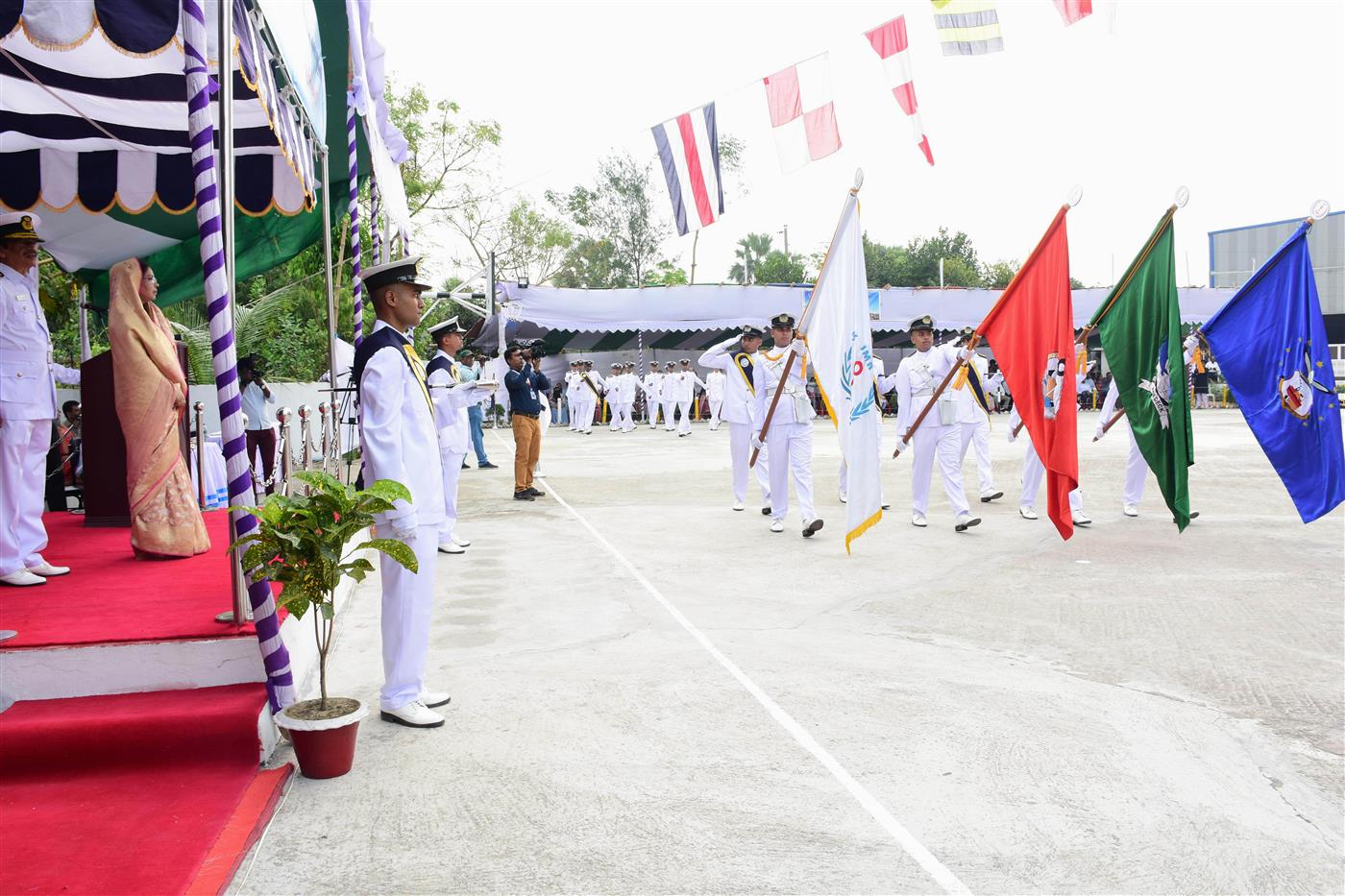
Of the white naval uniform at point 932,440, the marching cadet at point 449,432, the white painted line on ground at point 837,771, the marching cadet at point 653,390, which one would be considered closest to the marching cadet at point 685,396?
the marching cadet at point 653,390

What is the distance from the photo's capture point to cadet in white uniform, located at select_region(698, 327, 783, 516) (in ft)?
32.5

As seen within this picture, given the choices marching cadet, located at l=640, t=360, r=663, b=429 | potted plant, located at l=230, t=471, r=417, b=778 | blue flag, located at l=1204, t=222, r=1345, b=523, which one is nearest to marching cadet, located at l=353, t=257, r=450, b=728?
potted plant, located at l=230, t=471, r=417, b=778

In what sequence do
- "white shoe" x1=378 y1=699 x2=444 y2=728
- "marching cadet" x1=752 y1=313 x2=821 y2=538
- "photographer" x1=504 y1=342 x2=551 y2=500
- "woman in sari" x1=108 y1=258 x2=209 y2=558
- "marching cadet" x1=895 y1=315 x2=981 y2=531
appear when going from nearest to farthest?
"white shoe" x1=378 y1=699 x2=444 y2=728 < "woman in sari" x1=108 y1=258 x2=209 y2=558 < "marching cadet" x1=752 y1=313 x2=821 y2=538 < "marching cadet" x1=895 y1=315 x2=981 y2=531 < "photographer" x1=504 y1=342 x2=551 y2=500

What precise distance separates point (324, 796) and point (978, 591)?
4.73 m

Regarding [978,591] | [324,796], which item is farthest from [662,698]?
[978,591]

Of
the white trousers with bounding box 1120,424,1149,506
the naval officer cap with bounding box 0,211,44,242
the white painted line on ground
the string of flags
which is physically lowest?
the white painted line on ground

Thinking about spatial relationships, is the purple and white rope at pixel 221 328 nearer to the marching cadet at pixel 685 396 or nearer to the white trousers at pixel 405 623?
the white trousers at pixel 405 623

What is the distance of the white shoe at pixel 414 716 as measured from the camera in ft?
12.9

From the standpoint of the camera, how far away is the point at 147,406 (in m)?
5.07

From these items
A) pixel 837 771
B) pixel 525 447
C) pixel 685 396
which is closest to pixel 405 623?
pixel 837 771

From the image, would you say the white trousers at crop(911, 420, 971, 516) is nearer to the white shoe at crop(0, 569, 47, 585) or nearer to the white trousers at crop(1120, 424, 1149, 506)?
the white trousers at crop(1120, 424, 1149, 506)

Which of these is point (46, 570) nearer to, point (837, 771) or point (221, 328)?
point (221, 328)

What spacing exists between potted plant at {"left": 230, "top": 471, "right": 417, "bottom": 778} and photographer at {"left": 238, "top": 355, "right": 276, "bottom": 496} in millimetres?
7172

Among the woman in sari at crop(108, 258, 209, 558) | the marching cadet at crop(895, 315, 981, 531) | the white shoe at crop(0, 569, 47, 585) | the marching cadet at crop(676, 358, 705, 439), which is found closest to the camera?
the white shoe at crop(0, 569, 47, 585)
